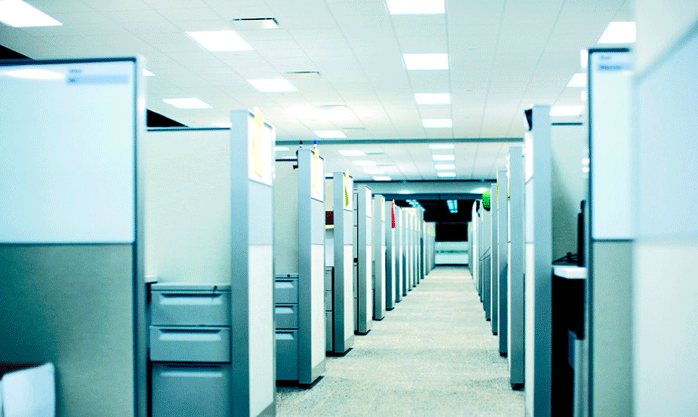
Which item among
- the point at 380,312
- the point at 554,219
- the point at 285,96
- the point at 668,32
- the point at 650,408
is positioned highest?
the point at 285,96

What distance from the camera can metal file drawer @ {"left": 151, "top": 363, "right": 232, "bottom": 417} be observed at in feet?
9.89

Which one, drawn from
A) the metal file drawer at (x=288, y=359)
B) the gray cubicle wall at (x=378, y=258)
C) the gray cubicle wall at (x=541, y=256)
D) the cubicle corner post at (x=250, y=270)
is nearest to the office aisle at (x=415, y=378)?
the metal file drawer at (x=288, y=359)

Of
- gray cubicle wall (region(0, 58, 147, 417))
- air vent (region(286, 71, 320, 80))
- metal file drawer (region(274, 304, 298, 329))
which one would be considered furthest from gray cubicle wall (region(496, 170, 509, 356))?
air vent (region(286, 71, 320, 80))

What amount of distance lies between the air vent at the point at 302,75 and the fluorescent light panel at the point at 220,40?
124 centimetres

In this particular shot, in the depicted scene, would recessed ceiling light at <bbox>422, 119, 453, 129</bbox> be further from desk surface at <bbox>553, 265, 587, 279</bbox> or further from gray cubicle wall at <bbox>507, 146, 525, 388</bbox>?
desk surface at <bbox>553, 265, 587, 279</bbox>

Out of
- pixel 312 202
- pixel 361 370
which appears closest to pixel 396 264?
pixel 361 370

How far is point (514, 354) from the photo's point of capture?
4.24 m

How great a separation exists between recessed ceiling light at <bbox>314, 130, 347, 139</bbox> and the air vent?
465cm

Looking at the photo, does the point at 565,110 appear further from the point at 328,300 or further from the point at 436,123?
the point at 328,300

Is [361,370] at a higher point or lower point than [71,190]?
lower

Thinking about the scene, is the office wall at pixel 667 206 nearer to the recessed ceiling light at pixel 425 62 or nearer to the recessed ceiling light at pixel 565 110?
the recessed ceiling light at pixel 425 62

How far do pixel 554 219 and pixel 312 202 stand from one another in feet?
6.15

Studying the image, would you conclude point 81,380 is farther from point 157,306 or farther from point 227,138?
point 227,138

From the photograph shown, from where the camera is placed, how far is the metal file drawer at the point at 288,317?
4.39m
